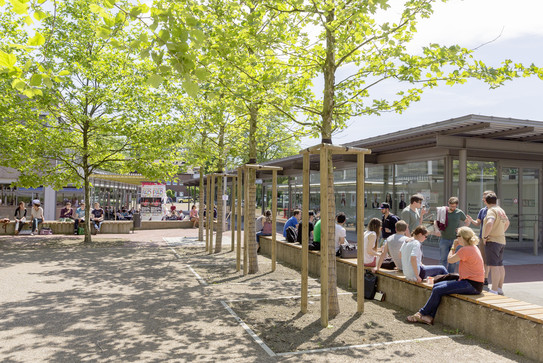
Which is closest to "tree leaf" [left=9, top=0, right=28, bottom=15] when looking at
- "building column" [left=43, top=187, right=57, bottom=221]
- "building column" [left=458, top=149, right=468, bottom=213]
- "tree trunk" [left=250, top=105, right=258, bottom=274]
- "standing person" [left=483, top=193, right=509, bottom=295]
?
"tree trunk" [left=250, top=105, right=258, bottom=274]

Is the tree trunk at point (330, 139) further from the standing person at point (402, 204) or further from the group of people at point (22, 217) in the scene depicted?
the group of people at point (22, 217)

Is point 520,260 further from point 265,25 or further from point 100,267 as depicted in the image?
point 100,267

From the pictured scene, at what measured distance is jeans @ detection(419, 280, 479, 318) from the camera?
5695 millimetres

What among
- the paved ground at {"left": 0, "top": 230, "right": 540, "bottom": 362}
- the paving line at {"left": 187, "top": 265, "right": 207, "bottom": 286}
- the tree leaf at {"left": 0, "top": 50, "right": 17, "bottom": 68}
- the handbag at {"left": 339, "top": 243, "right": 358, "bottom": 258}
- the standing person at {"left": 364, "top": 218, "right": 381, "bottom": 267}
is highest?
the tree leaf at {"left": 0, "top": 50, "right": 17, "bottom": 68}

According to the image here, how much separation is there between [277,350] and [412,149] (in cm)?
1124

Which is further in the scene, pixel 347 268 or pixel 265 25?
pixel 347 268

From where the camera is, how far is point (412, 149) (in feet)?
48.2

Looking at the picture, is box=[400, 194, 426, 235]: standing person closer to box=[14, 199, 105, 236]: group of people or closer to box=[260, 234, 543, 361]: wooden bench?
box=[260, 234, 543, 361]: wooden bench

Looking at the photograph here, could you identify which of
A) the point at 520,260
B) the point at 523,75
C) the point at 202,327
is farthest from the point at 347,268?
the point at 520,260

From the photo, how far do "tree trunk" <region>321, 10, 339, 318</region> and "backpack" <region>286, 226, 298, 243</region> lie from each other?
556cm

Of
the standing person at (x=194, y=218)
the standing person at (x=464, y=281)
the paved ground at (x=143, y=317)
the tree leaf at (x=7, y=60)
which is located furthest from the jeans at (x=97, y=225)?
the tree leaf at (x=7, y=60)

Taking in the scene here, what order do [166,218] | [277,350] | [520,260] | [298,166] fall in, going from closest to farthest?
[277,350], [520,260], [298,166], [166,218]

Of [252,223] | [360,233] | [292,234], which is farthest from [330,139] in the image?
[292,234]

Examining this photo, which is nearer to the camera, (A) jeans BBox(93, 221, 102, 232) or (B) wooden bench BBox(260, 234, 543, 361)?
(B) wooden bench BBox(260, 234, 543, 361)
